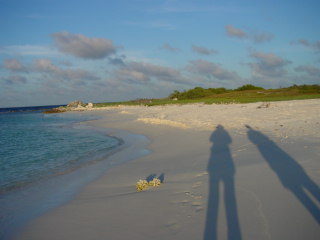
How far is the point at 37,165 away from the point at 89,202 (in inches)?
190

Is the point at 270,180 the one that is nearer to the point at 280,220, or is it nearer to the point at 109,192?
the point at 280,220

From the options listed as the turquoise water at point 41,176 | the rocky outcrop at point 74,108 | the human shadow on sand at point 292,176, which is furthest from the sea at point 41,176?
the rocky outcrop at point 74,108

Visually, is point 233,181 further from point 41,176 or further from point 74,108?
point 74,108

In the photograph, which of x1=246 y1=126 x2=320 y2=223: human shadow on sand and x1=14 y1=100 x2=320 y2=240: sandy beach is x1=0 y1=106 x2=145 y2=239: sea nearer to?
x1=14 y1=100 x2=320 y2=240: sandy beach

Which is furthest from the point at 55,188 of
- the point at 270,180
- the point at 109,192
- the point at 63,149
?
the point at 63,149

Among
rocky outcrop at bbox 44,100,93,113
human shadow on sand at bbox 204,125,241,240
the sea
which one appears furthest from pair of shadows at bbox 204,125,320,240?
rocky outcrop at bbox 44,100,93,113

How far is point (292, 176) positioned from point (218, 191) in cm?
145

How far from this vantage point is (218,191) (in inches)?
185

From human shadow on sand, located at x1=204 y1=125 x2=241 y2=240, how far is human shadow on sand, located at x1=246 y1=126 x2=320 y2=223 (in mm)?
907

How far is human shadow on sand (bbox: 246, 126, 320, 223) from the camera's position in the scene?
3.79 m

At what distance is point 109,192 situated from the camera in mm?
5715

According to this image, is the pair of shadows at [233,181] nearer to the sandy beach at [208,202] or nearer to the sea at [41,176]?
the sandy beach at [208,202]

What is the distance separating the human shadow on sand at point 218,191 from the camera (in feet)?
11.1

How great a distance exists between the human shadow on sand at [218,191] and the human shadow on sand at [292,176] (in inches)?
35.7
